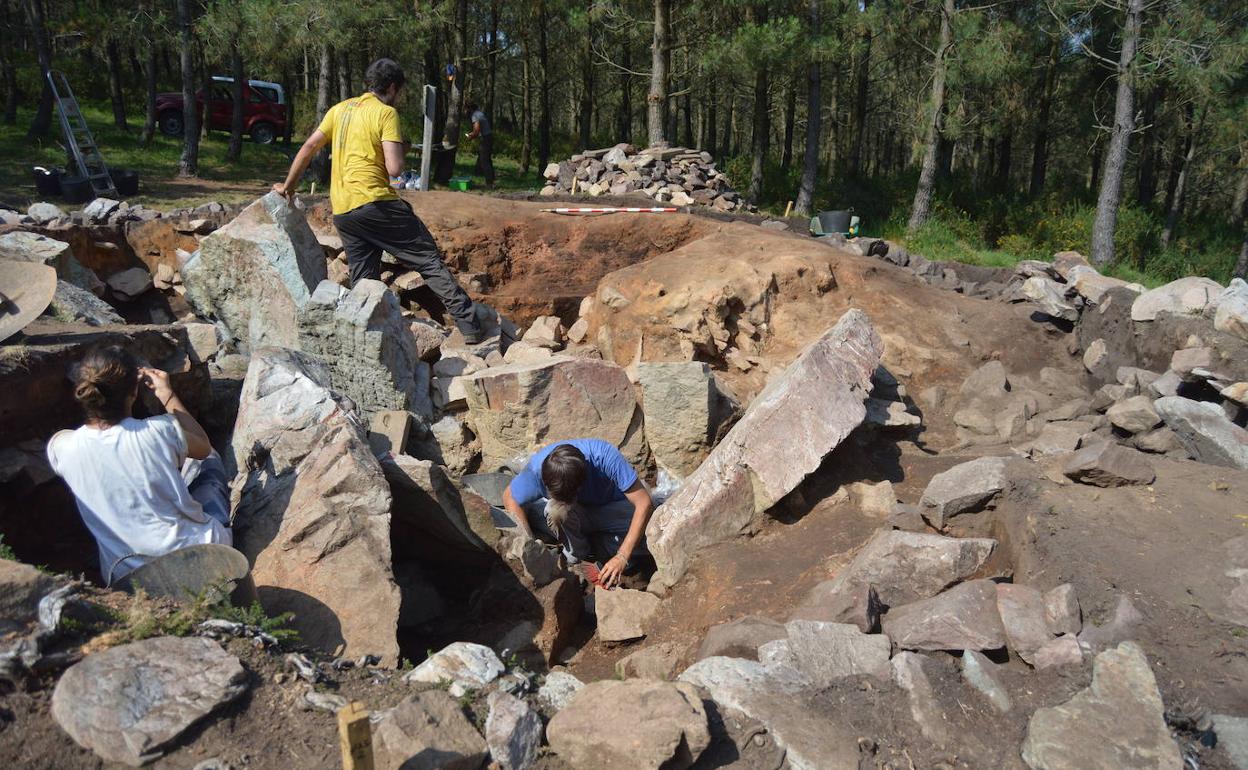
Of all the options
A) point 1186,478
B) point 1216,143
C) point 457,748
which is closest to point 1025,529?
point 1186,478

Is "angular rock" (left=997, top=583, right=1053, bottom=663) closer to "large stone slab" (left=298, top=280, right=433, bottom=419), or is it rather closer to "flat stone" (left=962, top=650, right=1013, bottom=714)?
"flat stone" (left=962, top=650, right=1013, bottom=714)

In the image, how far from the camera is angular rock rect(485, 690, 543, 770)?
8.14ft

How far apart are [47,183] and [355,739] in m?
12.2

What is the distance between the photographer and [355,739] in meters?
2.06

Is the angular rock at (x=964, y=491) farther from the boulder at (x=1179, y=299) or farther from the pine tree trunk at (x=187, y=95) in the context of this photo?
the pine tree trunk at (x=187, y=95)

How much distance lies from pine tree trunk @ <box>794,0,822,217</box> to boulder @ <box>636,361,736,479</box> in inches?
395

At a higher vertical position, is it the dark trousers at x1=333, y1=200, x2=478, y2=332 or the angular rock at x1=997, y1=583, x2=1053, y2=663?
the dark trousers at x1=333, y1=200, x2=478, y2=332

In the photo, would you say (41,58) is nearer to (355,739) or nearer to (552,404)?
(552,404)

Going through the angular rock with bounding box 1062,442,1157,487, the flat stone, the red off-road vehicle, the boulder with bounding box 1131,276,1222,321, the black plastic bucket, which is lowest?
the flat stone

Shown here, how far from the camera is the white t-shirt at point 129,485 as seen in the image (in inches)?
122

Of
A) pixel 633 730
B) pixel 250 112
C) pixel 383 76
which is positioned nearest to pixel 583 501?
pixel 633 730

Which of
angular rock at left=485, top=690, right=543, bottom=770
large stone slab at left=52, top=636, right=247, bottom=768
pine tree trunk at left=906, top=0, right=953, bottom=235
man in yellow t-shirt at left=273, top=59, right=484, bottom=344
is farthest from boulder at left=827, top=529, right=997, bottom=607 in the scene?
pine tree trunk at left=906, top=0, right=953, bottom=235

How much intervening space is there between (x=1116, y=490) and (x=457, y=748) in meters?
3.33

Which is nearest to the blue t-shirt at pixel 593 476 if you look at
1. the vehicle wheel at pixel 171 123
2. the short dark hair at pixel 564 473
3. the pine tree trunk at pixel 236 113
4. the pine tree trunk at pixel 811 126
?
the short dark hair at pixel 564 473
